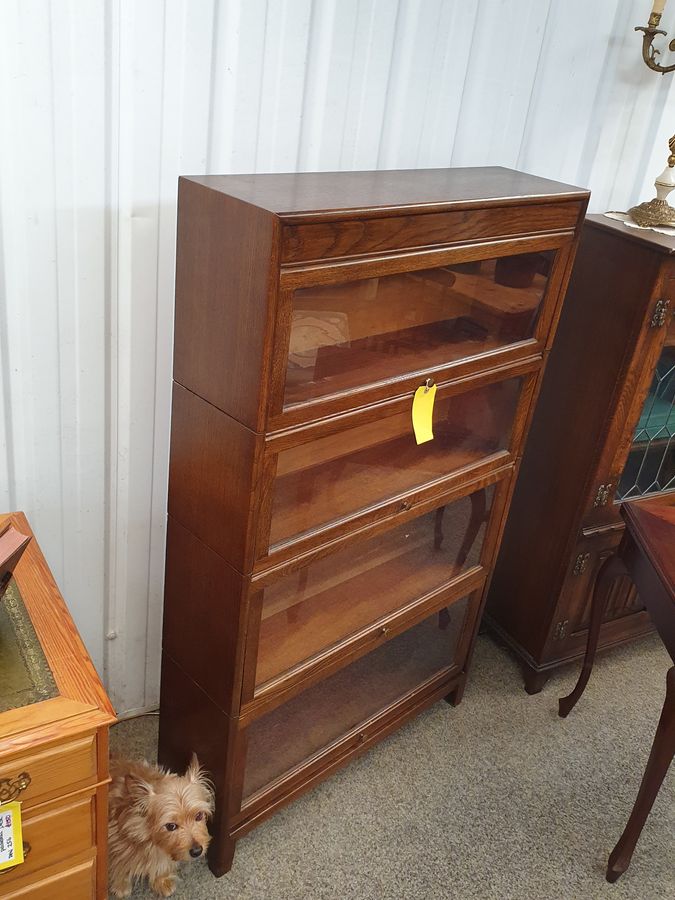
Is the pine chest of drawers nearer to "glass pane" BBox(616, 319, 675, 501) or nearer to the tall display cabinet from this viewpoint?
the tall display cabinet

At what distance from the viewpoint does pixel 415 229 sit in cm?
141

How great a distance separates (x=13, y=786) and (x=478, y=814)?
1.22 m

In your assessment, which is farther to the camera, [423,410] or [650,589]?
[650,589]

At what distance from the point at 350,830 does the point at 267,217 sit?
144cm

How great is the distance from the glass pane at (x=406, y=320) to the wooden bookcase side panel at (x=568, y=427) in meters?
0.30

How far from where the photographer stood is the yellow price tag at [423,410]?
160 centimetres

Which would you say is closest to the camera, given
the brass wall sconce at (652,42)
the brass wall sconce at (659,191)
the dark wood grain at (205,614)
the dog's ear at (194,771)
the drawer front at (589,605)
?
the dark wood grain at (205,614)

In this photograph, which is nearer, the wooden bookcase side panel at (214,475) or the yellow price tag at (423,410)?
the wooden bookcase side panel at (214,475)

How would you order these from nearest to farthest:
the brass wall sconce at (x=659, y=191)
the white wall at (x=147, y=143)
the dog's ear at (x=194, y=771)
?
the white wall at (x=147, y=143)
the dog's ear at (x=194, y=771)
the brass wall sconce at (x=659, y=191)

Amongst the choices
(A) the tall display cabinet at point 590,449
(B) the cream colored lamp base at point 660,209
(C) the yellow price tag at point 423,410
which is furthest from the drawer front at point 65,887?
(B) the cream colored lamp base at point 660,209

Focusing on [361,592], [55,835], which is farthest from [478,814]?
[55,835]

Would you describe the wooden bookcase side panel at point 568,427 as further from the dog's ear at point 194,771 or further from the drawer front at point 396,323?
the dog's ear at point 194,771

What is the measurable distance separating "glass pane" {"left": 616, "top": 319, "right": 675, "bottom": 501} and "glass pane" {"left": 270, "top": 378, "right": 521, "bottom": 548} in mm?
447

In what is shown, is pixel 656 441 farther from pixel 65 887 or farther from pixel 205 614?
pixel 65 887
